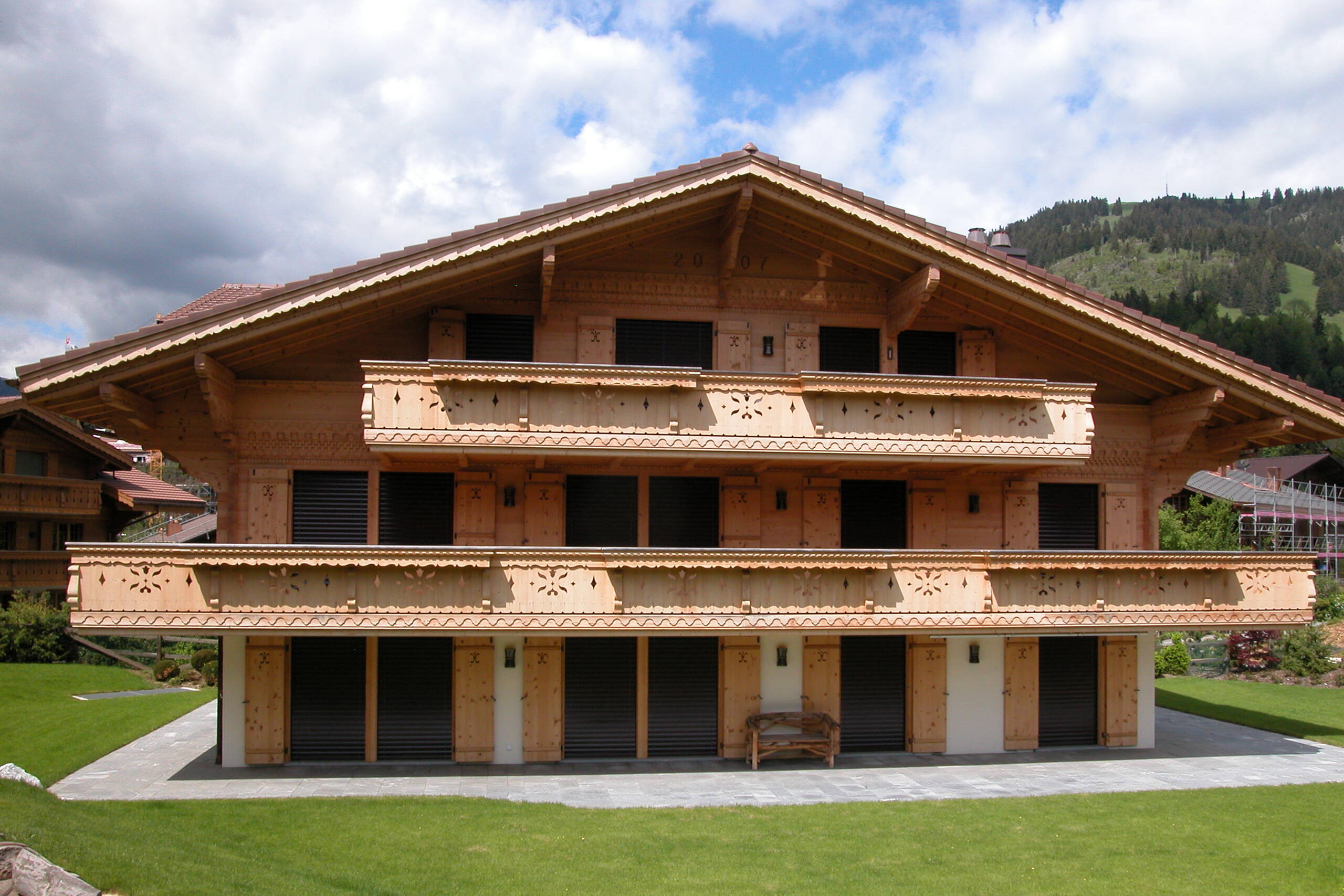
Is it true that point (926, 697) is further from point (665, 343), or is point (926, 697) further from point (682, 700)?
point (665, 343)

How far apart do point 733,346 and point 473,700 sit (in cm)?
866

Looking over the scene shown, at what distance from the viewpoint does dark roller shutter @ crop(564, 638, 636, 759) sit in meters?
18.0

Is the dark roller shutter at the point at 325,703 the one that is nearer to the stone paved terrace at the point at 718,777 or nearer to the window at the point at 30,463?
A: the stone paved terrace at the point at 718,777

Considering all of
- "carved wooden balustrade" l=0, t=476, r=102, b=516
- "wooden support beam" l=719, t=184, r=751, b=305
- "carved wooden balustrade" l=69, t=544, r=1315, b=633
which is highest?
"wooden support beam" l=719, t=184, r=751, b=305

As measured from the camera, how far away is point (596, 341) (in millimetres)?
18484

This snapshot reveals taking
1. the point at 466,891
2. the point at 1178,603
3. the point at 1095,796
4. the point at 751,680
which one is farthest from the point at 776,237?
the point at 466,891

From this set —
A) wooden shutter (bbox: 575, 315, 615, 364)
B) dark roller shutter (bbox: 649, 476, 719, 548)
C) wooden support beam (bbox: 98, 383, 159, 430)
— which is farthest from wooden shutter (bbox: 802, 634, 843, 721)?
wooden support beam (bbox: 98, 383, 159, 430)

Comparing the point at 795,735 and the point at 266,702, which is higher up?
the point at 266,702

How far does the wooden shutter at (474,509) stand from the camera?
58.4 feet

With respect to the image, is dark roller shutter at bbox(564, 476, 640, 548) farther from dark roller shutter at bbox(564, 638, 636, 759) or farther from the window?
the window

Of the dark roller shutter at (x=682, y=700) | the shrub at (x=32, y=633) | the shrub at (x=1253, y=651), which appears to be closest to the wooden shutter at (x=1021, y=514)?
the dark roller shutter at (x=682, y=700)

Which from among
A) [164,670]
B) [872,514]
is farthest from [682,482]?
[164,670]

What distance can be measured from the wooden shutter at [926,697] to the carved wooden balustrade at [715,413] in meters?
4.44

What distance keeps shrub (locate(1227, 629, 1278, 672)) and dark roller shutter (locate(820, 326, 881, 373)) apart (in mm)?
20470
